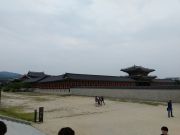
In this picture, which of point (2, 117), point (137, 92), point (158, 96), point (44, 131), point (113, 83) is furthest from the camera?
point (113, 83)

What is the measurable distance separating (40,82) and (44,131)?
207 ft

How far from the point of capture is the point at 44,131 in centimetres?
1920

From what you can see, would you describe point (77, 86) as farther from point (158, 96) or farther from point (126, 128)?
point (126, 128)

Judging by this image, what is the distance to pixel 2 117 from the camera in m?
25.0

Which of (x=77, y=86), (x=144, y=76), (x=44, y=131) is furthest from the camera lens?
(x=144, y=76)

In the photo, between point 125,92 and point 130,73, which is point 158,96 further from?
point 130,73

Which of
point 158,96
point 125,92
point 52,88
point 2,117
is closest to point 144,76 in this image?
point 52,88

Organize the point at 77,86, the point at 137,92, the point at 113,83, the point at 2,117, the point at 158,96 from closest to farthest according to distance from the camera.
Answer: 1. the point at 2,117
2. the point at 158,96
3. the point at 137,92
4. the point at 77,86
5. the point at 113,83

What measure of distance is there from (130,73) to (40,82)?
2363 centimetres

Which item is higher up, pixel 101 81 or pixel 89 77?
pixel 89 77

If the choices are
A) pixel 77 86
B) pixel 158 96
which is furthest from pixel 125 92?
pixel 77 86

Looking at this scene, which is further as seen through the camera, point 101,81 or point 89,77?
point 101,81

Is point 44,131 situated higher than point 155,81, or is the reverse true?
point 155,81

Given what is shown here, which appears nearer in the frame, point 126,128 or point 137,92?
point 126,128
